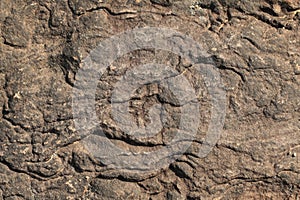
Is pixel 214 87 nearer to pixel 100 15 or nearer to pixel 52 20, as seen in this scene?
pixel 100 15

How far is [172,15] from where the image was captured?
1714mm

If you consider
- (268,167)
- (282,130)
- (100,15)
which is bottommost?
(268,167)

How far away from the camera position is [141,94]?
5.60 ft

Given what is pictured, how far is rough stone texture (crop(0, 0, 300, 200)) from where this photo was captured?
67.2 inches

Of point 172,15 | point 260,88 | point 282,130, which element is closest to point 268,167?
point 282,130

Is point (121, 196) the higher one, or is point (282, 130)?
point (282, 130)

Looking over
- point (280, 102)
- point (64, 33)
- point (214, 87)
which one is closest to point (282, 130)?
point (280, 102)

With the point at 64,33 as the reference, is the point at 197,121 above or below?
below

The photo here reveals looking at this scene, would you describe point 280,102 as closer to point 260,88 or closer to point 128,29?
point 260,88

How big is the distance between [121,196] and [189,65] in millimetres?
461

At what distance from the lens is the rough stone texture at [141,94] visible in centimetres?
171

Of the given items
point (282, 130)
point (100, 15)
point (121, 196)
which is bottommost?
point (121, 196)

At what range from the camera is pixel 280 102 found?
173cm

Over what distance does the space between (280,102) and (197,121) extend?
27 cm
